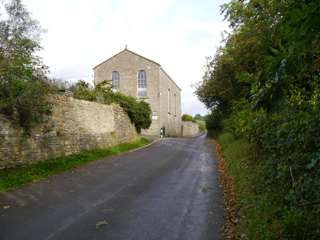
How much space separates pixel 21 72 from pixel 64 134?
3.37m

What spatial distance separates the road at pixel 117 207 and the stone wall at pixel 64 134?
1458 mm

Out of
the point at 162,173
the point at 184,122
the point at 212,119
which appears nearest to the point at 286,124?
the point at 162,173

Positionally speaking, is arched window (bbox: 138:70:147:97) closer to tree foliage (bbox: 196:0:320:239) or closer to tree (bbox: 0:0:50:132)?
tree foliage (bbox: 196:0:320:239)

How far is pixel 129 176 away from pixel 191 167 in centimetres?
290

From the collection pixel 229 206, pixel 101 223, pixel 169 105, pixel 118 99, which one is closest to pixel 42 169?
pixel 101 223

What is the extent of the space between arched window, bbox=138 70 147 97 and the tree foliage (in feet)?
78.2

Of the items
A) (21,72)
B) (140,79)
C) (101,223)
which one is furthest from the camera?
(140,79)

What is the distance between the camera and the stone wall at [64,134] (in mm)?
9797

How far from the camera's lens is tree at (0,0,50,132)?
9727mm

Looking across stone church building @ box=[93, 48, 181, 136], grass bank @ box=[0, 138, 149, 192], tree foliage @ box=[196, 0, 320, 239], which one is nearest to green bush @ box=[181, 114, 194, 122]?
stone church building @ box=[93, 48, 181, 136]

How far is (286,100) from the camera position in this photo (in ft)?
11.0

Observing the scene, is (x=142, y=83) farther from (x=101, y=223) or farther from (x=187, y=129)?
(x=101, y=223)

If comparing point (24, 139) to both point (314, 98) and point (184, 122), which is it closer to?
point (314, 98)

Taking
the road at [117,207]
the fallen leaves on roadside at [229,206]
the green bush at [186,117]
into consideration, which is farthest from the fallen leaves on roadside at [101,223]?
the green bush at [186,117]
